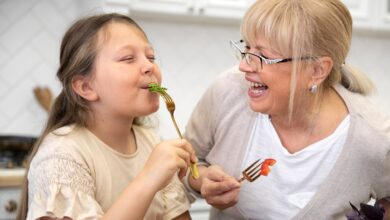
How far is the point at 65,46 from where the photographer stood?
1.30 metres

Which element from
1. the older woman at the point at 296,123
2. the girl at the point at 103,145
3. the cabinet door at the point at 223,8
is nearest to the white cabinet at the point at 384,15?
the cabinet door at the point at 223,8

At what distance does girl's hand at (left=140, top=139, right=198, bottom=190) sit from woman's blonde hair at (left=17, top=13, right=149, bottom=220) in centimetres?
27

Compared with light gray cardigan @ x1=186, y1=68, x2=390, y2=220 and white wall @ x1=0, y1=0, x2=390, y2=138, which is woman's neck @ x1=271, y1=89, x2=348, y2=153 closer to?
light gray cardigan @ x1=186, y1=68, x2=390, y2=220

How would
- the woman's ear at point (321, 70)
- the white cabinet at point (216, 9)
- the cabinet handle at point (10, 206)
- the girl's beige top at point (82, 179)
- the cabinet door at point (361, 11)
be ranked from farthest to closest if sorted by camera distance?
the cabinet door at point (361, 11)
the white cabinet at point (216, 9)
the cabinet handle at point (10, 206)
the woman's ear at point (321, 70)
the girl's beige top at point (82, 179)

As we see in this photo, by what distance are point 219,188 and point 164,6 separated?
1429mm

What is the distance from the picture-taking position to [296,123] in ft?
4.62

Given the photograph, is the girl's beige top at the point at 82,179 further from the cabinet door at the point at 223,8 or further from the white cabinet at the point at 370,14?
the white cabinet at the point at 370,14

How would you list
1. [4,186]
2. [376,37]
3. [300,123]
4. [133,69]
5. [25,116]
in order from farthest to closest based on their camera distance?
[376,37]
[25,116]
[4,186]
[300,123]
[133,69]

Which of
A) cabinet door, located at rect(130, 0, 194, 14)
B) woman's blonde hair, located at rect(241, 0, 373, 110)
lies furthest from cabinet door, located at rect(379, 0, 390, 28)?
woman's blonde hair, located at rect(241, 0, 373, 110)

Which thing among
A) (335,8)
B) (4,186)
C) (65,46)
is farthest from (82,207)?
(4,186)

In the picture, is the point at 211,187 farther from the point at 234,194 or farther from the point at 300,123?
the point at 300,123

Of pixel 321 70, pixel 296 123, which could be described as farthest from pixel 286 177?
pixel 321 70

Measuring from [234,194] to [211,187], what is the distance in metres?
0.06

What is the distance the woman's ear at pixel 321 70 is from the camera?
1292 millimetres
